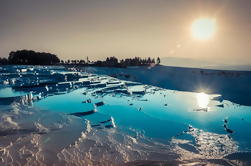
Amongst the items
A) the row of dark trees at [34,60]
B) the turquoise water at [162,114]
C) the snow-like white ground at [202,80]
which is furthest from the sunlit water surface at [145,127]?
the row of dark trees at [34,60]

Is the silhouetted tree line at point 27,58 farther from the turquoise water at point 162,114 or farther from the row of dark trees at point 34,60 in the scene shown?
the turquoise water at point 162,114

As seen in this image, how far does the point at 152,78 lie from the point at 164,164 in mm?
19768

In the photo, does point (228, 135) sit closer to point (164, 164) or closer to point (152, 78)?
point (164, 164)

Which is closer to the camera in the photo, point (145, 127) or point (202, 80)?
point (145, 127)

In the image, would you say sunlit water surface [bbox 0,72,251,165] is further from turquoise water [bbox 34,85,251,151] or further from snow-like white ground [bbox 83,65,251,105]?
snow-like white ground [bbox 83,65,251,105]

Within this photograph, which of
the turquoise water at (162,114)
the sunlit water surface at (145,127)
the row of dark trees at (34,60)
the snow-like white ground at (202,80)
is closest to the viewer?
the sunlit water surface at (145,127)

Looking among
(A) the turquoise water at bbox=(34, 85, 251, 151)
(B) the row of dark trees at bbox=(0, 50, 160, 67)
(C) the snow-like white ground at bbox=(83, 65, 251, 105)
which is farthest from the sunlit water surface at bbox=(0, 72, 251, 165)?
(B) the row of dark trees at bbox=(0, 50, 160, 67)

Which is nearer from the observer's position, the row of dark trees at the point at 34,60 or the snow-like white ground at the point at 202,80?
the snow-like white ground at the point at 202,80

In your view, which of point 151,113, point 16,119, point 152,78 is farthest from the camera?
point 152,78

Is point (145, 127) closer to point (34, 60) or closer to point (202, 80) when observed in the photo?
point (202, 80)

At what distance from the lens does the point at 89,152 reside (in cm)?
609

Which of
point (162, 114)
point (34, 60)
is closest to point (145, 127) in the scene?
point (162, 114)

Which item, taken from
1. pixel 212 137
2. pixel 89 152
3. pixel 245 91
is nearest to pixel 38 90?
pixel 89 152

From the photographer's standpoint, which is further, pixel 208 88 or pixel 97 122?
pixel 208 88
